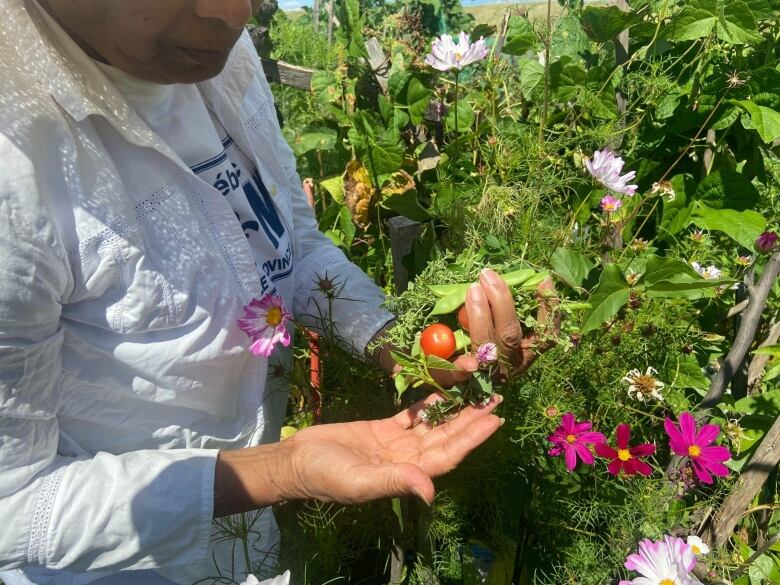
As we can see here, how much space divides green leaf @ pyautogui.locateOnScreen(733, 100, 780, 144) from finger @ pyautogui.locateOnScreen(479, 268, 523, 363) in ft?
2.97

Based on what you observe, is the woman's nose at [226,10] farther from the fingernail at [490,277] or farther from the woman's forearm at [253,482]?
the woman's forearm at [253,482]

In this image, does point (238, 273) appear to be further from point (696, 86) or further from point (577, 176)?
point (696, 86)

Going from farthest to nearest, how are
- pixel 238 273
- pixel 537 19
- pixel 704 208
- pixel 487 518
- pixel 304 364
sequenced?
pixel 537 19 < pixel 704 208 < pixel 304 364 < pixel 487 518 < pixel 238 273

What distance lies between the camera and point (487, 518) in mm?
1513

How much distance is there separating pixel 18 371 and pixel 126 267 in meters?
0.21

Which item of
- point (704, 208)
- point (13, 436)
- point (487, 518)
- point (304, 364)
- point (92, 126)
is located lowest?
point (487, 518)

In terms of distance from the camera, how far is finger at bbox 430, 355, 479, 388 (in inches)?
40.8

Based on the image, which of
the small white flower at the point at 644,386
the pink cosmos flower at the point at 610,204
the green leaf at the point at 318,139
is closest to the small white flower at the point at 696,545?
the small white flower at the point at 644,386

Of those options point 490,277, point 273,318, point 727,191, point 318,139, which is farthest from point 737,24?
point 318,139

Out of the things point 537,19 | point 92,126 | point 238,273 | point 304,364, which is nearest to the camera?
point 92,126

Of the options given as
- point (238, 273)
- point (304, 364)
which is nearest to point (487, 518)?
point (304, 364)

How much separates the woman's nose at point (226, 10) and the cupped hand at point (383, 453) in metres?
0.64

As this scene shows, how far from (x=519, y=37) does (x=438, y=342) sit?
1.05 meters

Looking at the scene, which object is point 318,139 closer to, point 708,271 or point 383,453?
point 708,271
